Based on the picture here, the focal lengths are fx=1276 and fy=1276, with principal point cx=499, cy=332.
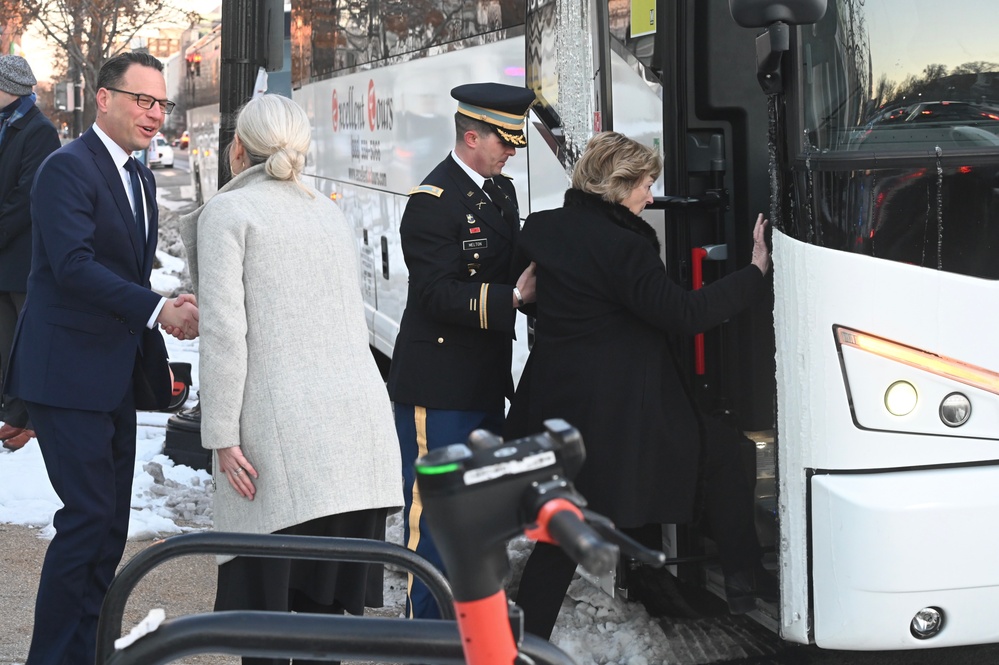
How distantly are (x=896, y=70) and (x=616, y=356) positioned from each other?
1165 millimetres

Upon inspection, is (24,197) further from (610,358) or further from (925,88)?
(925,88)

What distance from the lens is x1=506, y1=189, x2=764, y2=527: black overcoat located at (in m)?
3.83

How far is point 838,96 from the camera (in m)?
3.55

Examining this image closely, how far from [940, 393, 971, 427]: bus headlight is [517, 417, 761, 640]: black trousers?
812mm

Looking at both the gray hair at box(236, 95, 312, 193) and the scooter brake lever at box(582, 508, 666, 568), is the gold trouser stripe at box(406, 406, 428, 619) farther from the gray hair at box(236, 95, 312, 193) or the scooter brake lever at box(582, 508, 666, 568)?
the scooter brake lever at box(582, 508, 666, 568)

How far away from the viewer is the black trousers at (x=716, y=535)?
405 cm

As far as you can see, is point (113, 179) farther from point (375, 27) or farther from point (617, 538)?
point (375, 27)

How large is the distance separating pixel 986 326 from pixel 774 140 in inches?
30.5

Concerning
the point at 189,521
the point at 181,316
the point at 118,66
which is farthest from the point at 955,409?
the point at 189,521

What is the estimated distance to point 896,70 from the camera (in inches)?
139

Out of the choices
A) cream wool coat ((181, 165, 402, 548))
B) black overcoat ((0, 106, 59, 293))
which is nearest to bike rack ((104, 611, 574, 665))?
cream wool coat ((181, 165, 402, 548))

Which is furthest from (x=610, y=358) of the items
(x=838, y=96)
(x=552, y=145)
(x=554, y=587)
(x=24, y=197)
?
(x=24, y=197)

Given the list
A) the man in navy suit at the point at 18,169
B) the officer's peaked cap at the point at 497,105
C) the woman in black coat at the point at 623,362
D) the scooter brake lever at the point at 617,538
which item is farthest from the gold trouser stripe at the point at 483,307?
the man in navy suit at the point at 18,169

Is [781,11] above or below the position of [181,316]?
above
